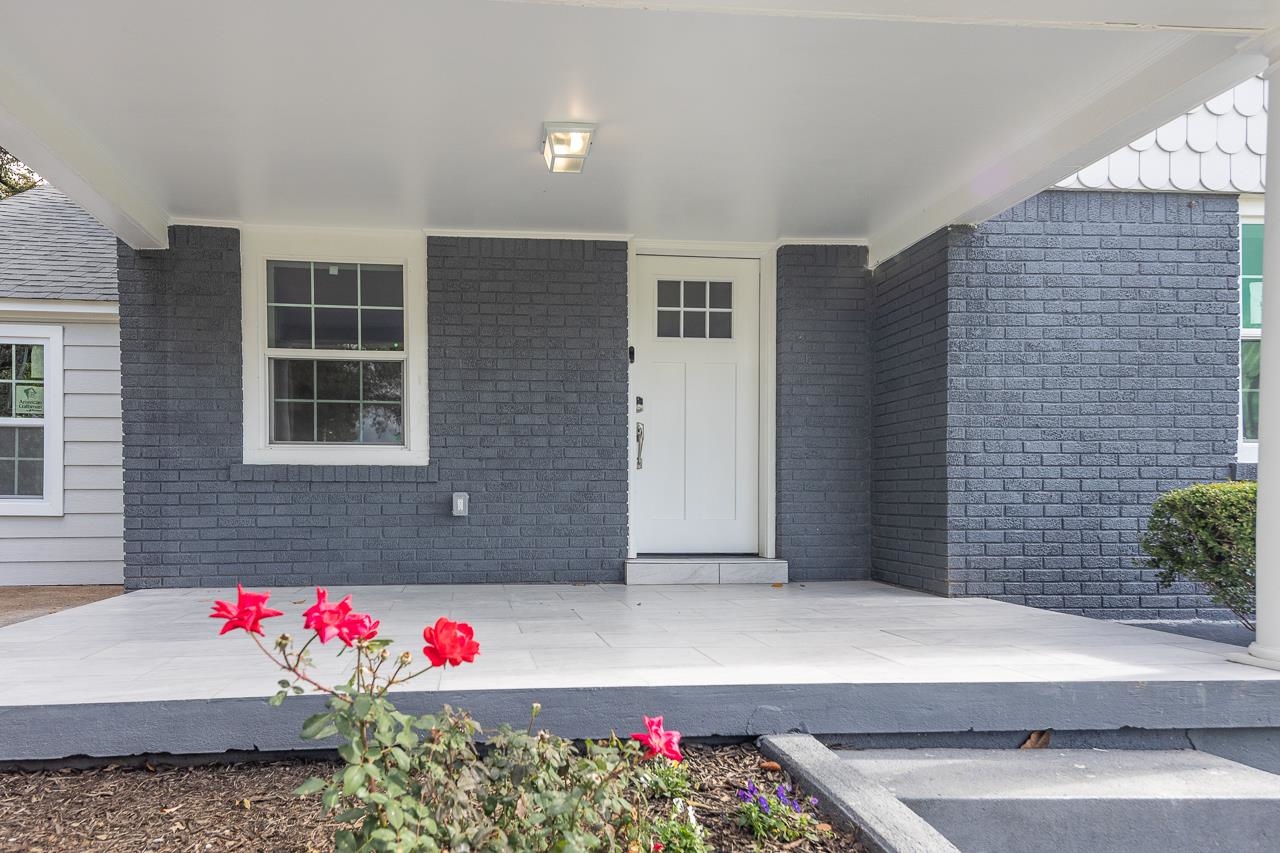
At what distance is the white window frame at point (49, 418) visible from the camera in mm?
6504

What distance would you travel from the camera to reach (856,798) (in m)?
2.16

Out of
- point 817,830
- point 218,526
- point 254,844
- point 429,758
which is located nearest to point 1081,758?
point 817,830

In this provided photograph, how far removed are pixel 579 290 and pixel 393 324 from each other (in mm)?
1202

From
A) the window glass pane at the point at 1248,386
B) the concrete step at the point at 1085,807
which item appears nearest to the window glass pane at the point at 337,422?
the concrete step at the point at 1085,807

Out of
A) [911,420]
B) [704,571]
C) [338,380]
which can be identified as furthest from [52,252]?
[911,420]

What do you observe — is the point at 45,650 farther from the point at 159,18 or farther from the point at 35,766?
the point at 159,18

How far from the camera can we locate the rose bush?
153 cm

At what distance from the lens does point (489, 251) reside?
18.7ft

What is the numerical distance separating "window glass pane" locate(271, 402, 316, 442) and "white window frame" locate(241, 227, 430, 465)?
0.07 meters

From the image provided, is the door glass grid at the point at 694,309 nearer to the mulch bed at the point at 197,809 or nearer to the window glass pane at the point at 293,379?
the window glass pane at the point at 293,379

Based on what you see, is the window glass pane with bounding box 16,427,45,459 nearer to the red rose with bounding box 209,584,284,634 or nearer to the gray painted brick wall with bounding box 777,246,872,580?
the gray painted brick wall with bounding box 777,246,872,580

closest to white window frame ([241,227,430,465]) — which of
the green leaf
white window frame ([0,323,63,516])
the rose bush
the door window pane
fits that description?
the door window pane

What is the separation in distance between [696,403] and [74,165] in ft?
12.0

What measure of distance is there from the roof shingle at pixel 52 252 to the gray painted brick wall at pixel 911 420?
17.9 feet
